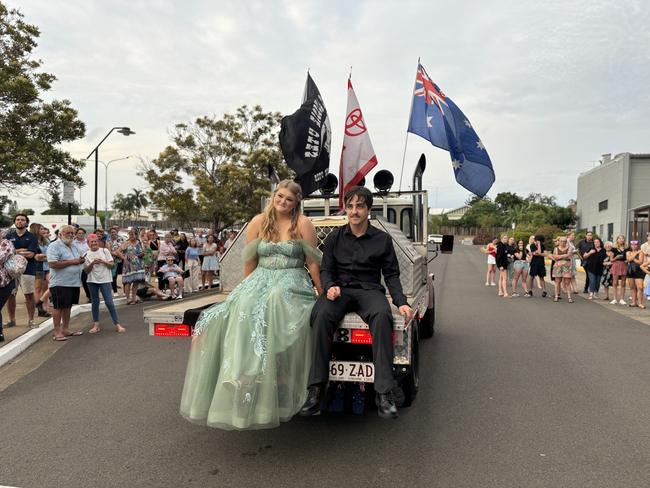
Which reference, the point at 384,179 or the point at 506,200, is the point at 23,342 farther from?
the point at 506,200

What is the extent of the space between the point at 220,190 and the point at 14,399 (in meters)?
20.6

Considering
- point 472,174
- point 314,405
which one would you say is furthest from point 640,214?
point 314,405

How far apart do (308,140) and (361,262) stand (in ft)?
10.6

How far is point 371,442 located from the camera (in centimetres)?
420

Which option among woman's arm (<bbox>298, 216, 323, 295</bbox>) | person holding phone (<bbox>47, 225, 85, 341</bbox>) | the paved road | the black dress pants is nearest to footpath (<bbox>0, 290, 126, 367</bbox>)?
person holding phone (<bbox>47, 225, 85, 341</bbox>)

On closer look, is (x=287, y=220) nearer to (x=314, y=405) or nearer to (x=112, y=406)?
(x=314, y=405)

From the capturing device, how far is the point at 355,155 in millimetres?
7992

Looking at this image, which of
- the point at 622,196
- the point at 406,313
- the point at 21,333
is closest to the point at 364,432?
the point at 406,313

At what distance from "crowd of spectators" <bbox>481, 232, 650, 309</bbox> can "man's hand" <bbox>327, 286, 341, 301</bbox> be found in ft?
34.8

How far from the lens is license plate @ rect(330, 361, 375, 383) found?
4.07 metres

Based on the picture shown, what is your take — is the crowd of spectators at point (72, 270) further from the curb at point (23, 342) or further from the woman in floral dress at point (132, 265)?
the curb at point (23, 342)

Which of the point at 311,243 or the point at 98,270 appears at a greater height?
the point at 311,243

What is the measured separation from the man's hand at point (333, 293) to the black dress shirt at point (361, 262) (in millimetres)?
231

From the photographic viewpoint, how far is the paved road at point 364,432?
3633mm
